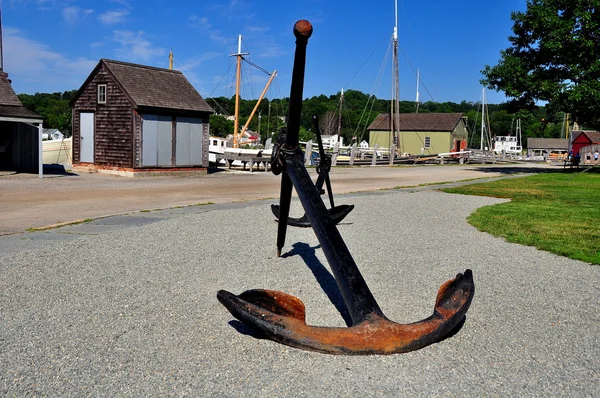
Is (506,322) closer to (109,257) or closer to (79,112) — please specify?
(109,257)

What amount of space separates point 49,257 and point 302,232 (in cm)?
417

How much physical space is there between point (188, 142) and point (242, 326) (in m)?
22.1

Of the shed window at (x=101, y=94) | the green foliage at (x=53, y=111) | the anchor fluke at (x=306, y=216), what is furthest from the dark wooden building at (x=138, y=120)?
the green foliage at (x=53, y=111)

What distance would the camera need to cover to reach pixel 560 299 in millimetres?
5473

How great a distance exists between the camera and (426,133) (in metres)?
73.6

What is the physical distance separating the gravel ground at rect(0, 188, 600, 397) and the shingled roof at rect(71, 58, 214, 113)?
625 inches

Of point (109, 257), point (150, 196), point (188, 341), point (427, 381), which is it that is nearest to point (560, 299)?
point (427, 381)

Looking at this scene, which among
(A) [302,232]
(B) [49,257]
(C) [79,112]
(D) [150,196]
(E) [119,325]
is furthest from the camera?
(C) [79,112]

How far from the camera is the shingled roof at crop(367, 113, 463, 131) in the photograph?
239 feet

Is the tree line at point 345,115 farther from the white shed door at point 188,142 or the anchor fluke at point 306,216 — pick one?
the anchor fluke at point 306,216

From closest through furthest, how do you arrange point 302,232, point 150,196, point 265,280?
point 265,280, point 302,232, point 150,196

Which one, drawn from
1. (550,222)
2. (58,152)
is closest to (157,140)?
(58,152)

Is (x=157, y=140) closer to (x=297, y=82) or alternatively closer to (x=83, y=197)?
(x=83, y=197)

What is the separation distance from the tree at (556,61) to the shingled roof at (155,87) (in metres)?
16.6
